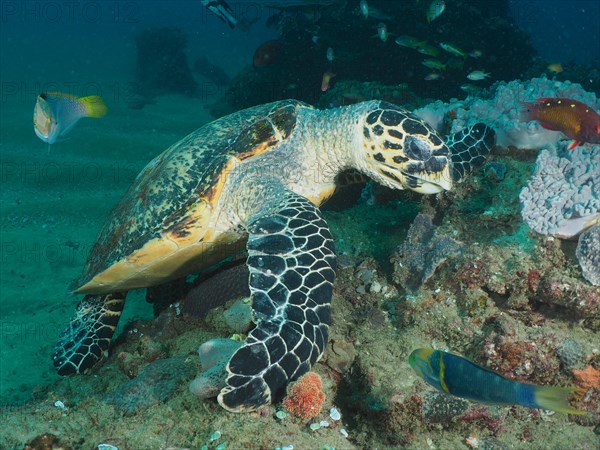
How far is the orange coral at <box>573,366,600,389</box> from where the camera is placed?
210 cm

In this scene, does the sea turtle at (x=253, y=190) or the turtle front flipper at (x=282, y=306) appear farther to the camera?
the sea turtle at (x=253, y=190)

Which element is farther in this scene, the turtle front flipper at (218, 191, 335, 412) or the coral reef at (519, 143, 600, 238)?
the coral reef at (519, 143, 600, 238)

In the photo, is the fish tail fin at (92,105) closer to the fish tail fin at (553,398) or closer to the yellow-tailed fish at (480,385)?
the yellow-tailed fish at (480,385)

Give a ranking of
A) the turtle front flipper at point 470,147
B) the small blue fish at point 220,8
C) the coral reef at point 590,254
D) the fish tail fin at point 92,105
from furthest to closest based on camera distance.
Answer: the small blue fish at point 220,8, the fish tail fin at point 92,105, the turtle front flipper at point 470,147, the coral reef at point 590,254

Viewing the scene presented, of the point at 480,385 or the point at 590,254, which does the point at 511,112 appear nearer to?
the point at 590,254

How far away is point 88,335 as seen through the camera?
12.7ft

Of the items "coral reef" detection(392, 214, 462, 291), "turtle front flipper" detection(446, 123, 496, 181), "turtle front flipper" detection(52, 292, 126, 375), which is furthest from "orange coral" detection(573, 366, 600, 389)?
"turtle front flipper" detection(52, 292, 126, 375)

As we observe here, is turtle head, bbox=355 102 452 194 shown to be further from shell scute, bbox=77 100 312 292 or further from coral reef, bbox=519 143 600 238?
shell scute, bbox=77 100 312 292

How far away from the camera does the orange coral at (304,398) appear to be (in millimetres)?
1973

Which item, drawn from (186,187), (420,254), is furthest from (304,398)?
(186,187)

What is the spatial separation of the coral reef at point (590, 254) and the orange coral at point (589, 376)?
48 cm

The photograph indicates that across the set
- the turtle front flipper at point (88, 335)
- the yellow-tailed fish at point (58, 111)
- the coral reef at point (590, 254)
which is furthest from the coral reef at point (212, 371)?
the yellow-tailed fish at point (58, 111)

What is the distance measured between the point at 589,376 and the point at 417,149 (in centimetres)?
187

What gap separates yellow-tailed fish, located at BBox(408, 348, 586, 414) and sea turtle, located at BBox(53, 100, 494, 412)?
3.20ft
